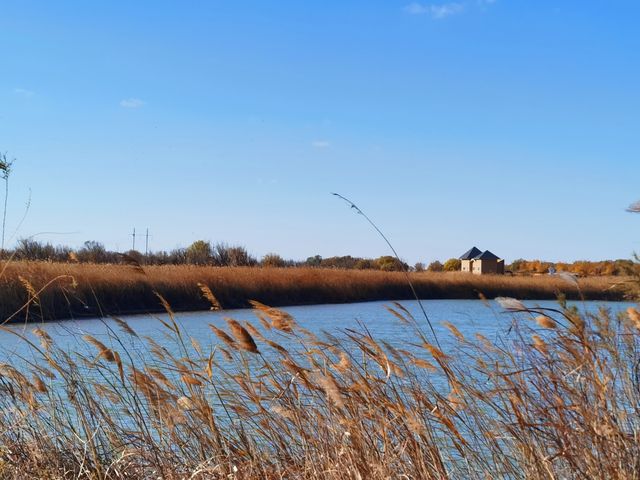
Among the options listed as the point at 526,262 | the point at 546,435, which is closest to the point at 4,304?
the point at 546,435

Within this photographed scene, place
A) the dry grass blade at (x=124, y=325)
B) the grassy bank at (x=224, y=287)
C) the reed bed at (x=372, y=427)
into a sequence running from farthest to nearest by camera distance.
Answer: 1. the grassy bank at (x=224, y=287)
2. the dry grass blade at (x=124, y=325)
3. the reed bed at (x=372, y=427)

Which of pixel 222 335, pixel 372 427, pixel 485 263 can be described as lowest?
pixel 372 427

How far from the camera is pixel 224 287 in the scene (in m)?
19.1

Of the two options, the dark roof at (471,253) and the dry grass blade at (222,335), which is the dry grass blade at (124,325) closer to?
the dry grass blade at (222,335)

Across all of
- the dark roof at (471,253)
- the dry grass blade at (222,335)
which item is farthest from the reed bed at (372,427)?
the dark roof at (471,253)

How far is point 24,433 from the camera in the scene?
10.5 ft

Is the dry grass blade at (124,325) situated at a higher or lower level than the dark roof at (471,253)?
lower

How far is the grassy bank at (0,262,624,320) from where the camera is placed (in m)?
13.4

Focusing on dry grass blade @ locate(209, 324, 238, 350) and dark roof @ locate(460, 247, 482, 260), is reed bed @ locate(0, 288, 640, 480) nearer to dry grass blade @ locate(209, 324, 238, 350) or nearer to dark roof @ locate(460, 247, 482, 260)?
dry grass blade @ locate(209, 324, 238, 350)

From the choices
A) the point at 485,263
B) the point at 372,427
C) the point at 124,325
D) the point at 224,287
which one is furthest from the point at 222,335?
the point at 485,263

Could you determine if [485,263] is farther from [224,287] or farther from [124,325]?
[124,325]

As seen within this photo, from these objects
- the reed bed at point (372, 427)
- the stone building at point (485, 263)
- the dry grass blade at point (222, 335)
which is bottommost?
the reed bed at point (372, 427)

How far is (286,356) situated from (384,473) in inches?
27.5

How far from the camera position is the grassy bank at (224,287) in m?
13.4
